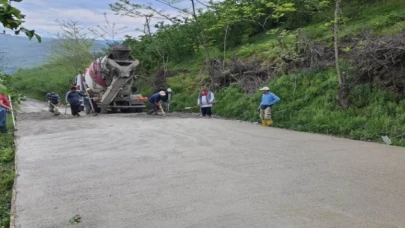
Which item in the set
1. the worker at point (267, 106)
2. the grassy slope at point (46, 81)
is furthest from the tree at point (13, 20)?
the grassy slope at point (46, 81)

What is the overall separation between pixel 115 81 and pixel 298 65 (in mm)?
7804

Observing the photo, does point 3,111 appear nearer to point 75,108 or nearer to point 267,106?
point 75,108

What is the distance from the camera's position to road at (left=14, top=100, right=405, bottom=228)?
4.81 metres

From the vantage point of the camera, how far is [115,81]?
1877 centimetres

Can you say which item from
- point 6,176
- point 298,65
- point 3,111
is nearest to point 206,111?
point 298,65

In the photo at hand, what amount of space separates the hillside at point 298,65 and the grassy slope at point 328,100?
0.02 metres

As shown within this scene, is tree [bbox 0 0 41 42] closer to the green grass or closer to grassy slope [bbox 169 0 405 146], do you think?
the green grass

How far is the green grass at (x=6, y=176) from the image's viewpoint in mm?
5359

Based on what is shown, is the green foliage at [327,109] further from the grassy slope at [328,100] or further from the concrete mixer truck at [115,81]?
the concrete mixer truck at [115,81]

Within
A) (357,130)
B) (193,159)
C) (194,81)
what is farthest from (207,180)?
(194,81)

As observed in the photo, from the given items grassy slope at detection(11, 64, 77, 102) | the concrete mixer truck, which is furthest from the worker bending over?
grassy slope at detection(11, 64, 77, 102)

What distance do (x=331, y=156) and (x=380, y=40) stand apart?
239 inches

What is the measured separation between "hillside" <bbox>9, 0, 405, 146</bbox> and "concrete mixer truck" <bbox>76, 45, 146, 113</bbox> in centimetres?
253

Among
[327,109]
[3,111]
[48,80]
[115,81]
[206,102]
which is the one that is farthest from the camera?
[48,80]
